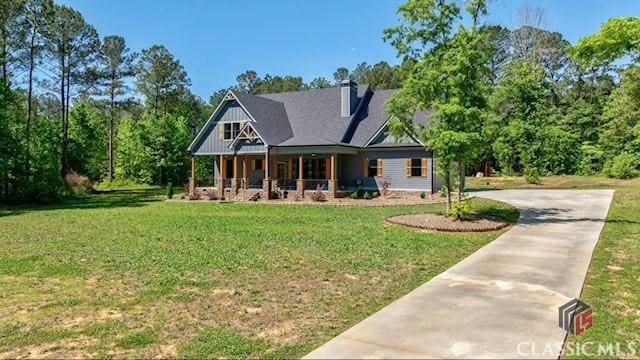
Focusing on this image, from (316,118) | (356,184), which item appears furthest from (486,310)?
(316,118)

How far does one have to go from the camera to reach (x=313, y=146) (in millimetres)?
25016

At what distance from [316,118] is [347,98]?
2.53 m

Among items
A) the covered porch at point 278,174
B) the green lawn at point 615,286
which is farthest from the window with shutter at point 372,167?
the green lawn at point 615,286

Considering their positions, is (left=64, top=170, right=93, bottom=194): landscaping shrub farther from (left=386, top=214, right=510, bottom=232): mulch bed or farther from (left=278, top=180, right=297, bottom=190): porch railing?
(left=386, top=214, right=510, bottom=232): mulch bed

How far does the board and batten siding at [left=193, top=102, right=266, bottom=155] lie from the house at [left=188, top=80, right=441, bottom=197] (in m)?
0.06

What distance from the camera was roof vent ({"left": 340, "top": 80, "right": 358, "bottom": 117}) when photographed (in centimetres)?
2780

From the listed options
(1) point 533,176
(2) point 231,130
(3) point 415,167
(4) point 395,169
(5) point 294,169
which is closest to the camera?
(3) point 415,167

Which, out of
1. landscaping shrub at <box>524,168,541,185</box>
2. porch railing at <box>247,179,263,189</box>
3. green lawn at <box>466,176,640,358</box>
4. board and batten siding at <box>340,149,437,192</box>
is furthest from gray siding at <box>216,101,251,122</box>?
landscaping shrub at <box>524,168,541,185</box>

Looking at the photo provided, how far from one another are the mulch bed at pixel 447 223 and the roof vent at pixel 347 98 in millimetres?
13141

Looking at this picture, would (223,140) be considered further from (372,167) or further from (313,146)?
(372,167)

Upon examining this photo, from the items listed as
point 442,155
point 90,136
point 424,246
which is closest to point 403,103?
point 442,155

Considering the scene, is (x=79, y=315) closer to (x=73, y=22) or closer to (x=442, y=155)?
(x=442, y=155)

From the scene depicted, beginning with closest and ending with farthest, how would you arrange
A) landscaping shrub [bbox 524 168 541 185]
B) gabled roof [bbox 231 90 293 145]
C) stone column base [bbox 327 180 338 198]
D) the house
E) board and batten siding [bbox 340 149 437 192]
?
stone column base [bbox 327 180 338 198] → board and batten siding [bbox 340 149 437 192] → the house → gabled roof [bbox 231 90 293 145] → landscaping shrub [bbox 524 168 541 185]

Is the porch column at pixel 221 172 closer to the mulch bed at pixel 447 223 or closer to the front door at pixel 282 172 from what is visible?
the front door at pixel 282 172
